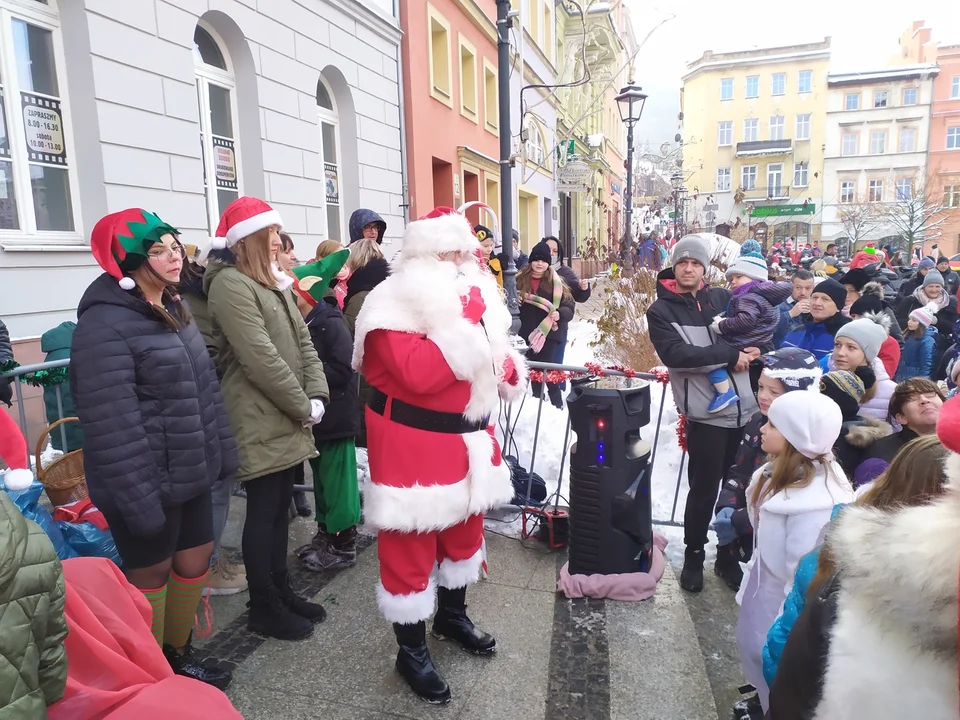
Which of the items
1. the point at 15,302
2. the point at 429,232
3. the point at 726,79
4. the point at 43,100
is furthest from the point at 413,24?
the point at 726,79

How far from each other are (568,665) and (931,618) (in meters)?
2.18

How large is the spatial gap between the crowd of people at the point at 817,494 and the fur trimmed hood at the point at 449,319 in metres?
1.09

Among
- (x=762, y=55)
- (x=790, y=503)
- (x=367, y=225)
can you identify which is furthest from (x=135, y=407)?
(x=762, y=55)

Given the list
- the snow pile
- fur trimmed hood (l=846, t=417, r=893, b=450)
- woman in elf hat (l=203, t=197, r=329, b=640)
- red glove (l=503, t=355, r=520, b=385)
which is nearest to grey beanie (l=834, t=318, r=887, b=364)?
fur trimmed hood (l=846, t=417, r=893, b=450)

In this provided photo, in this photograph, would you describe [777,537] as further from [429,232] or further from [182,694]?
[182,694]

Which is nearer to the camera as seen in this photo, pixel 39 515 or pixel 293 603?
pixel 39 515

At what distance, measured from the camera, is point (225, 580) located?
347 cm

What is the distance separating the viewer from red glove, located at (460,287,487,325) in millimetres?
2449

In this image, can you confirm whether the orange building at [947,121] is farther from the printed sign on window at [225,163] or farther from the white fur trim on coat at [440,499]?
the white fur trim on coat at [440,499]

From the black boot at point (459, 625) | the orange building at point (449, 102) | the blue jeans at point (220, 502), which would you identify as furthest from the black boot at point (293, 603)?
the orange building at point (449, 102)

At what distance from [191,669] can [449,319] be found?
1.78 meters

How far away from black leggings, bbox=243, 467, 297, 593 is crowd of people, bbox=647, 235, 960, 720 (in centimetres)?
204

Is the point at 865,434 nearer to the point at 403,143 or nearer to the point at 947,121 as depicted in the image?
the point at 403,143

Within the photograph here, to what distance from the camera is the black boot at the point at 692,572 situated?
3447 millimetres
